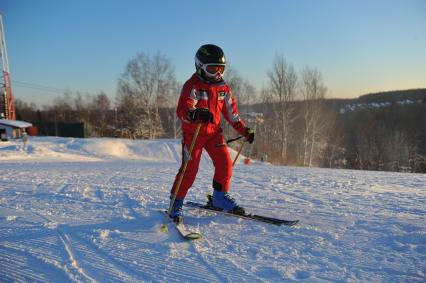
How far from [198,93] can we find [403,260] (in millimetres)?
2485

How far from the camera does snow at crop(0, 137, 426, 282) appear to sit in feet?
7.66

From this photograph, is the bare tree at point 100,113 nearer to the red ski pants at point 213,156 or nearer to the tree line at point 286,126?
the tree line at point 286,126

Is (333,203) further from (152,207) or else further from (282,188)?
(152,207)

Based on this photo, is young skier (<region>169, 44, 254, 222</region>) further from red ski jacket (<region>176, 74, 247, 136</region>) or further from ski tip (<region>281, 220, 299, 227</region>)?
ski tip (<region>281, 220, 299, 227</region>)

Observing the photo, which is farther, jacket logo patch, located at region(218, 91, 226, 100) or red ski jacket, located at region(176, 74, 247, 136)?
jacket logo patch, located at region(218, 91, 226, 100)

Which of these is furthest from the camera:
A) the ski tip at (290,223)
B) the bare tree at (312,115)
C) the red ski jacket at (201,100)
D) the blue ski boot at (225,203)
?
the bare tree at (312,115)

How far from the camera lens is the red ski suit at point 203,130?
12.0ft

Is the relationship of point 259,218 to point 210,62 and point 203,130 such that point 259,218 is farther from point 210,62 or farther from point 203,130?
point 210,62

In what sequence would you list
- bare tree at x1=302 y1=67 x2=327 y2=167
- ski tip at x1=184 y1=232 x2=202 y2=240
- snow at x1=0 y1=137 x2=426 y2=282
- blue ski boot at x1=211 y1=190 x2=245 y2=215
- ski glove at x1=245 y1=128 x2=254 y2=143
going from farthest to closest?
1. bare tree at x1=302 y1=67 x2=327 y2=167
2. ski glove at x1=245 y1=128 x2=254 y2=143
3. blue ski boot at x1=211 y1=190 x2=245 y2=215
4. ski tip at x1=184 y1=232 x2=202 y2=240
5. snow at x1=0 y1=137 x2=426 y2=282

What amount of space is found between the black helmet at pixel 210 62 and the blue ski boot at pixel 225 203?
1.36 metres

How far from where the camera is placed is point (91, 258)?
8.50ft

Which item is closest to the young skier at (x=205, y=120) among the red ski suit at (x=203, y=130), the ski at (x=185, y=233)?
the red ski suit at (x=203, y=130)

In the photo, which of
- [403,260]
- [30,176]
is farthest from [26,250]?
[30,176]

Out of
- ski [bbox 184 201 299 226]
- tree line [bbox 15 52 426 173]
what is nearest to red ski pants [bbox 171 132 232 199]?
ski [bbox 184 201 299 226]
